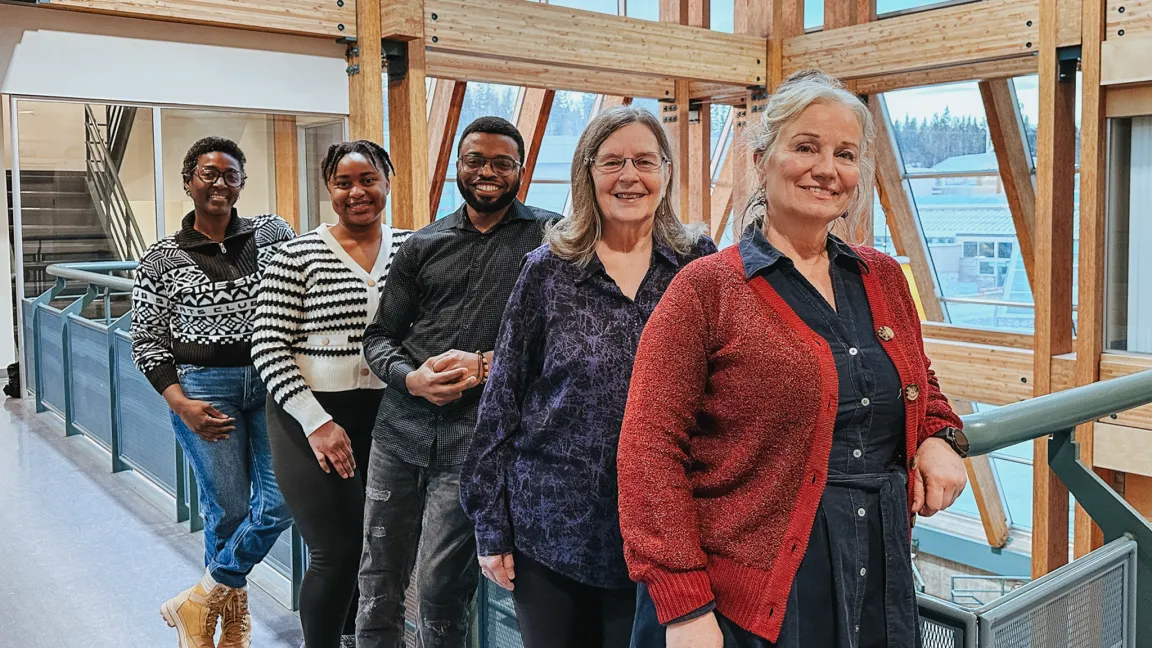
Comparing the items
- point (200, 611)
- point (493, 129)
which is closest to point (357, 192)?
point (493, 129)

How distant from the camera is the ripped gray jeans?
8.74 ft

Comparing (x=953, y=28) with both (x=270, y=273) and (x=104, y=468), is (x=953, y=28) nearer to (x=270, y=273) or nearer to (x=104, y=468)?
(x=104, y=468)

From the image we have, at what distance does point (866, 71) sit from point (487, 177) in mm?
9624

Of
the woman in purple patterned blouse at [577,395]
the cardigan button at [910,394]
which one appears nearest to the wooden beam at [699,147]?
the woman in purple patterned blouse at [577,395]

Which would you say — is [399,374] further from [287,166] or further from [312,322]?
[287,166]

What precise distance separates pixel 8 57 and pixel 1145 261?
9346mm

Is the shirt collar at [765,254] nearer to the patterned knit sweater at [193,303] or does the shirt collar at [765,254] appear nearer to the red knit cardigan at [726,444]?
the red knit cardigan at [726,444]

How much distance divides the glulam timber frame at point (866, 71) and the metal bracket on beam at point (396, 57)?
72 mm

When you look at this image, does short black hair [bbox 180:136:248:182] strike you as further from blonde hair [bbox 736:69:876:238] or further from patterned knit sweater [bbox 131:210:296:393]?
blonde hair [bbox 736:69:876:238]

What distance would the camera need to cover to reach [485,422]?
216 centimetres

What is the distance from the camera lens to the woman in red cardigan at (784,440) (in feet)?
5.26

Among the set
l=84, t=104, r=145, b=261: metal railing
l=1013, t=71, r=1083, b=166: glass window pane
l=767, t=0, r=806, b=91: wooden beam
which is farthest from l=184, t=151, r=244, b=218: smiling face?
l=1013, t=71, r=1083, b=166: glass window pane

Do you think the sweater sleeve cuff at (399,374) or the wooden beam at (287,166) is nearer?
the sweater sleeve cuff at (399,374)

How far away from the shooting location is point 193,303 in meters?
3.35
